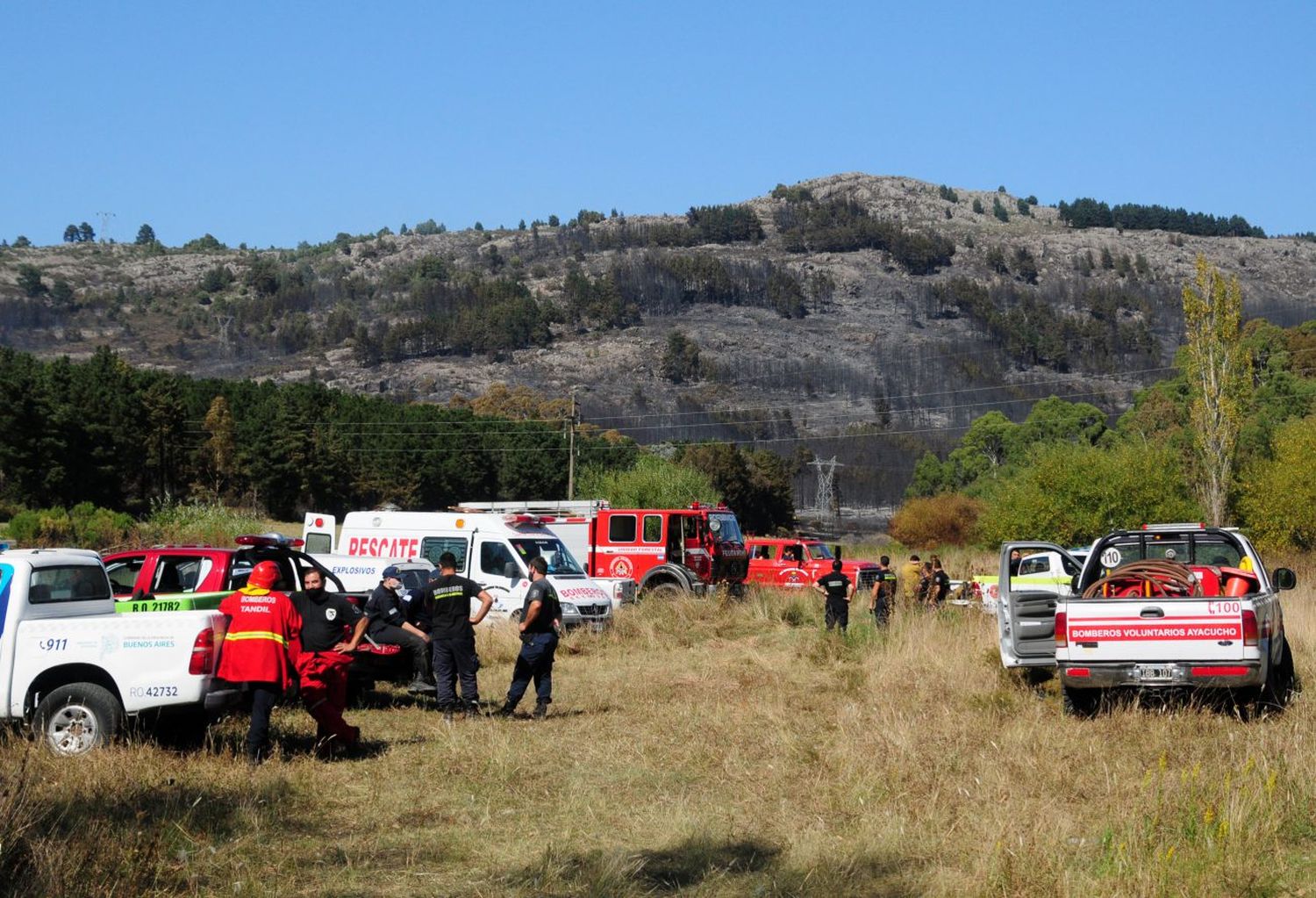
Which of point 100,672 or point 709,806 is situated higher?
point 100,672

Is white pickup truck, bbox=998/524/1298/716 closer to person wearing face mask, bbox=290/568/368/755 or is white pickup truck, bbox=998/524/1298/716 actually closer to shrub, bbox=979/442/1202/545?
person wearing face mask, bbox=290/568/368/755

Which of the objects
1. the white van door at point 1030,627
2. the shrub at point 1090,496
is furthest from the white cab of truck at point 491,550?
the shrub at point 1090,496

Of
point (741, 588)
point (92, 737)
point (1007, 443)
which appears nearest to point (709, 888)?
point (92, 737)

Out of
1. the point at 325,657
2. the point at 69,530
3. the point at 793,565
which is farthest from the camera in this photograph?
the point at 69,530

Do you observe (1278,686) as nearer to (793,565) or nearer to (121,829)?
(121,829)

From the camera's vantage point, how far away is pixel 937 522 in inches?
4055

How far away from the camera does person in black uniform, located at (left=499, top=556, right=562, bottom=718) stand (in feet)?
47.0

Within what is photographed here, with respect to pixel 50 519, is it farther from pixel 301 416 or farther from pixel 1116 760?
pixel 1116 760

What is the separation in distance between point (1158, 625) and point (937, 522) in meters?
91.9

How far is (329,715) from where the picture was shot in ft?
37.9

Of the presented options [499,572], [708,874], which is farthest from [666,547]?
[708,874]

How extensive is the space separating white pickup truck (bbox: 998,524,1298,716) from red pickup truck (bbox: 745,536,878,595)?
63.0 ft

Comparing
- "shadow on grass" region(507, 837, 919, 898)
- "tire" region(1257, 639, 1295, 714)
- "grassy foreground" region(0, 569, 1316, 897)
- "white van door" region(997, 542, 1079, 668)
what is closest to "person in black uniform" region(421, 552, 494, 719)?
"grassy foreground" region(0, 569, 1316, 897)

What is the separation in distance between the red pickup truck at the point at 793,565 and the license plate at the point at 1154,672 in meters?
21.3
